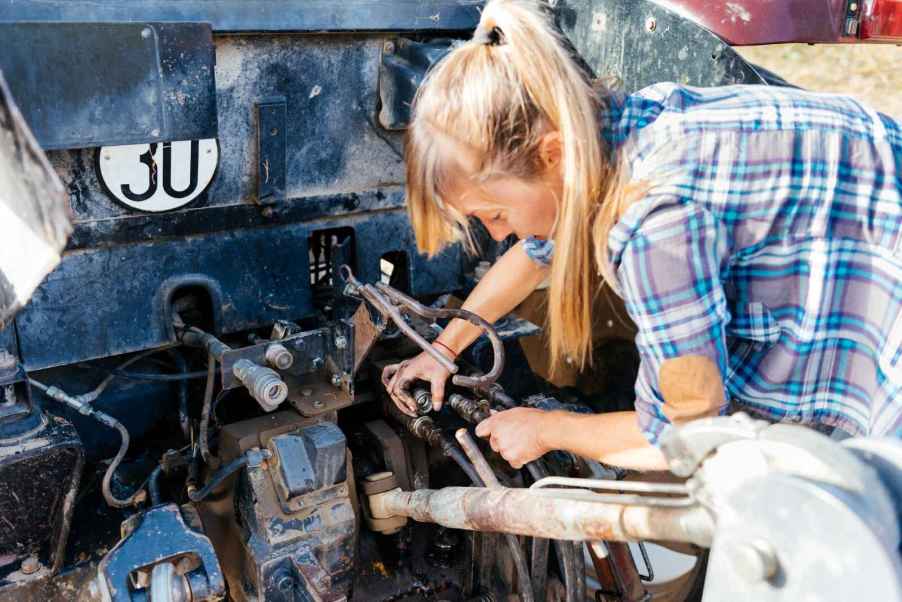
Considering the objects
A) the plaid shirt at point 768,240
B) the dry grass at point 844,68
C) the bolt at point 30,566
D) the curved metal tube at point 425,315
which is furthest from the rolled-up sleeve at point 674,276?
the dry grass at point 844,68

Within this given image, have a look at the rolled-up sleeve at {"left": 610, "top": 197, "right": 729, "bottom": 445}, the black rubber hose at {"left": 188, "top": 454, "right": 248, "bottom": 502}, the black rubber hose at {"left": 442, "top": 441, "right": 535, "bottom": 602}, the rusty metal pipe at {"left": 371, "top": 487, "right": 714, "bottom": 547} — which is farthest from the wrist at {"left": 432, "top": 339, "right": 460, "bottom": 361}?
the rolled-up sleeve at {"left": 610, "top": 197, "right": 729, "bottom": 445}

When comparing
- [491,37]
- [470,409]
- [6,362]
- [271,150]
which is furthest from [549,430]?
[6,362]

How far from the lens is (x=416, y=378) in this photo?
5.57 feet

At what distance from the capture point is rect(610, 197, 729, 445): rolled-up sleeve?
1.04 metres

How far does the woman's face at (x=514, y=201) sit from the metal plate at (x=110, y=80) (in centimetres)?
Answer: 50

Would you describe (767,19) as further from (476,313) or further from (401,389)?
(401,389)

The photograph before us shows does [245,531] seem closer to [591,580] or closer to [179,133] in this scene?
[179,133]

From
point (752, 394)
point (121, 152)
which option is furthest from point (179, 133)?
point (752, 394)

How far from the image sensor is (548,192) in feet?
3.83

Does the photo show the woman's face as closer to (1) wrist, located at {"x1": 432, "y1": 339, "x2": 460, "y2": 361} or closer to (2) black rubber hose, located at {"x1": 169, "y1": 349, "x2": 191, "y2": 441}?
(1) wrist, located at {"x1": 432, "y1": 339, "x2": 460, "y2": 361}

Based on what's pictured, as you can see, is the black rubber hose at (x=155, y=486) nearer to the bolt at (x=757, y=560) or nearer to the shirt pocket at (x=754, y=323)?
the shirt pocket at (x=754, y=323)

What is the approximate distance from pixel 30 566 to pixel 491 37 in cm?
109

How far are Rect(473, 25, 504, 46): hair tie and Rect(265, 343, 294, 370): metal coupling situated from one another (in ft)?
2.17

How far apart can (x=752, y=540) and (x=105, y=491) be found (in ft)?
3.91
